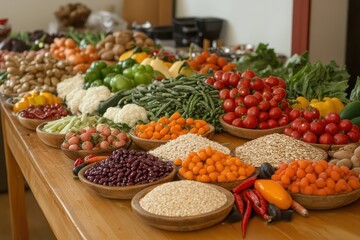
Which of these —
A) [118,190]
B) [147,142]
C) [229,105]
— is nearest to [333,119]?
[229,105]

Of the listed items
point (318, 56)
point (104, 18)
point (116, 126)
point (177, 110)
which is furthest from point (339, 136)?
point (104, 18)

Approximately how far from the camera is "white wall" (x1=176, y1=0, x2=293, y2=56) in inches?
219

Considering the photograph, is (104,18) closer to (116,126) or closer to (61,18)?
(61,18)

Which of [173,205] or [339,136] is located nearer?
[173,205]

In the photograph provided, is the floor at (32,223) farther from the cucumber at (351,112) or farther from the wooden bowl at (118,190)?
the cucumber at (351,112)

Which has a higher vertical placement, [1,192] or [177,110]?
[177,110]

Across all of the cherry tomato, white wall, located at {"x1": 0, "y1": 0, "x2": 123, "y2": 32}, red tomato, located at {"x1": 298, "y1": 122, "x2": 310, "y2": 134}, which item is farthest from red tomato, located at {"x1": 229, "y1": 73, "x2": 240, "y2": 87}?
white wall, located at {"x1": 0, "y1": 0, "x2": 123, "y2": 32}

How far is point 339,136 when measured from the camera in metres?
2.51

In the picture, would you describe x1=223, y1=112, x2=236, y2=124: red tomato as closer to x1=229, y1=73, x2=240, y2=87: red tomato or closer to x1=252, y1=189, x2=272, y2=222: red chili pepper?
x1=229, y1=73, x2=240, y2=87: red tomato

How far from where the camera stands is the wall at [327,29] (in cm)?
521

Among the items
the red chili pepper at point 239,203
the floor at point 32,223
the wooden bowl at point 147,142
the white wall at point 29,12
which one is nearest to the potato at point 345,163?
the red chili pepper at point 239,203

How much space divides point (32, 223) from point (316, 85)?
2.35 m

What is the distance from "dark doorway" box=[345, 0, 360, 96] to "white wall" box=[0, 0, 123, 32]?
4373mm

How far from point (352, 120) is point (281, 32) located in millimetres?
2982
